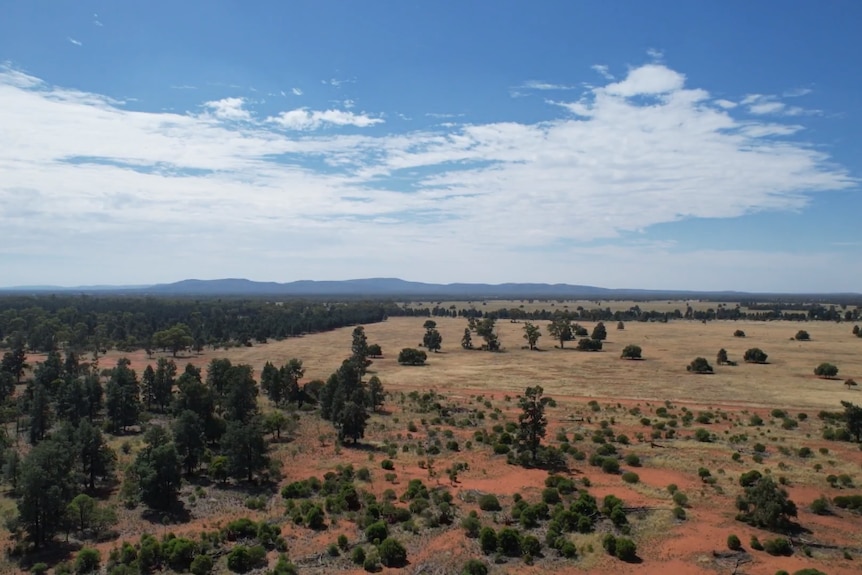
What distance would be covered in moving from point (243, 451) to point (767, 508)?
34533 millimetres

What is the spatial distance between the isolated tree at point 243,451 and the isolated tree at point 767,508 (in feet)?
107

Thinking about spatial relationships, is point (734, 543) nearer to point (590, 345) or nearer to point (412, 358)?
point (412, 358)

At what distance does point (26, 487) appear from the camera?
99.3 ft

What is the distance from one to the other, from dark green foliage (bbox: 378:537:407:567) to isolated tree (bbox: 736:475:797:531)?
20.5 m

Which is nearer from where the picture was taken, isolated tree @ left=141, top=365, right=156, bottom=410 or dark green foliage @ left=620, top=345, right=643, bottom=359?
isolated tree @ left=141, top=365, right=156, bottom=410

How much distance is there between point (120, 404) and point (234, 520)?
29.3m

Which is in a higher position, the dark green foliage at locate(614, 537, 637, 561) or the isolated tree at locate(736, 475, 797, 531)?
the isolated tree at locate(736, 475, 797, 531)

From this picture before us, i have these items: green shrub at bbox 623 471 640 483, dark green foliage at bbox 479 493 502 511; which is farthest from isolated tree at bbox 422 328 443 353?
dark green foliage at bbox 479 493 502 511

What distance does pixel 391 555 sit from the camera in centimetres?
2847

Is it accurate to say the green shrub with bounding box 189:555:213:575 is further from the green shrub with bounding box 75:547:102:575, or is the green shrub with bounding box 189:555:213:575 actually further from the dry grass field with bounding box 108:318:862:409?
the dry grass field with bounding box 108:318:862:409

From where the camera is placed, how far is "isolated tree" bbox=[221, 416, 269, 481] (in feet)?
132

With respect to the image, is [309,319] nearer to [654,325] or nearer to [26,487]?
[654,325]

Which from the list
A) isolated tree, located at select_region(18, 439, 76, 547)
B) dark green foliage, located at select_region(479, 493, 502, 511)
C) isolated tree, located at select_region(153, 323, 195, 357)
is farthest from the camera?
isolated tree, located at select_region(153, 323, 195, 357)

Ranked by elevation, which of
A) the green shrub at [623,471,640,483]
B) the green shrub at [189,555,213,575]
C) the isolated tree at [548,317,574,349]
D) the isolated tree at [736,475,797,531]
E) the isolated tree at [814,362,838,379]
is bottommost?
the green shrub at [189,555,213,575]
